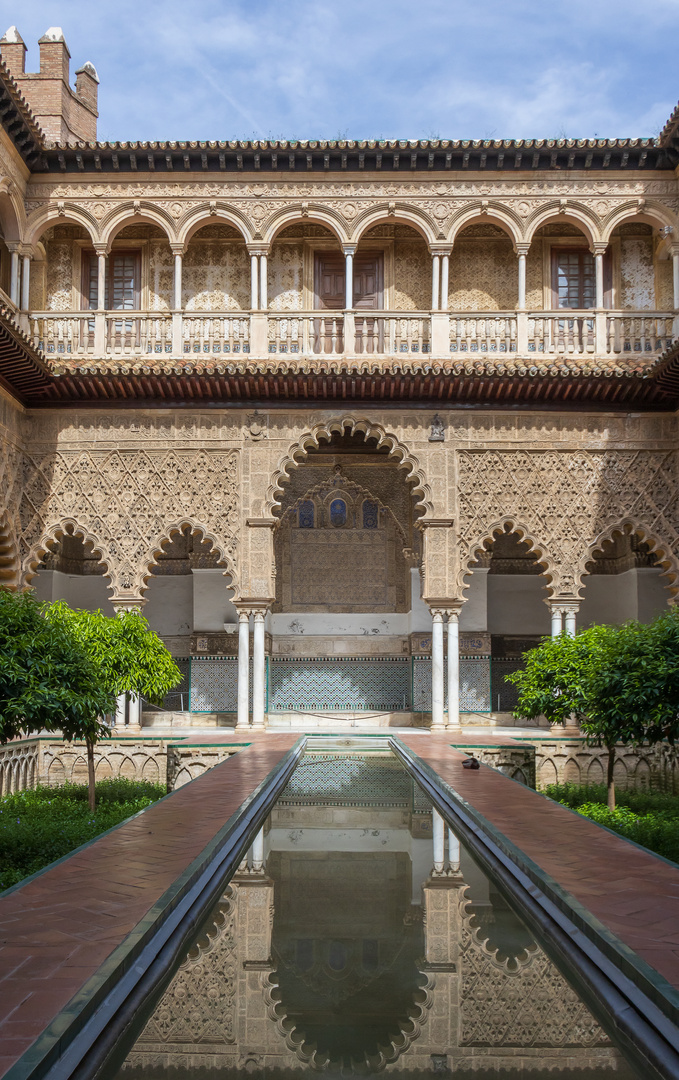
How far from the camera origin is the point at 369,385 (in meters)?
13.9

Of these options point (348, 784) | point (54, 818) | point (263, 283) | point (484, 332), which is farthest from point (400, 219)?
point (54, 818)

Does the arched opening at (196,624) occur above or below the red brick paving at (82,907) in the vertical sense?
above

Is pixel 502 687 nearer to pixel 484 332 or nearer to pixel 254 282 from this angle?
pixel 484 332

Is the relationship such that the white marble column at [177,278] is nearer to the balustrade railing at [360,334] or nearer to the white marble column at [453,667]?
the balustrade railing at [360,334]

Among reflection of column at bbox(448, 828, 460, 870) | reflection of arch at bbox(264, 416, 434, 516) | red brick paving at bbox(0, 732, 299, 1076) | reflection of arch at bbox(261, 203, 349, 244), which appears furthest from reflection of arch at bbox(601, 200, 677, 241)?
red brick paving at bbox(0, 732, 299, 1076)

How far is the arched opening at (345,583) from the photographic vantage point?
16609mm

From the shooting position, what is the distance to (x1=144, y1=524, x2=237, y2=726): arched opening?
53.6ft

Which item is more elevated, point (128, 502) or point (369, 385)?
point (369, 385)

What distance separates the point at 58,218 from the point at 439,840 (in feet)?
40.9

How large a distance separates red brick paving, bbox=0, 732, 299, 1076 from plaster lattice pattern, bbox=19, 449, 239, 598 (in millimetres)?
7456

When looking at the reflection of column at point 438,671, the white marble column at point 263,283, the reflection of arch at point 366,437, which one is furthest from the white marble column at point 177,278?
the reflection of column at point 438,671

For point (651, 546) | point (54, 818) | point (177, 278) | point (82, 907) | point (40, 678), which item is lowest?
point (54, 818)

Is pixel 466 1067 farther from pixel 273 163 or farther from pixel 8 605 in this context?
pixel 273 163

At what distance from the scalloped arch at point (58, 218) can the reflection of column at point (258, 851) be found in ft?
37.6
